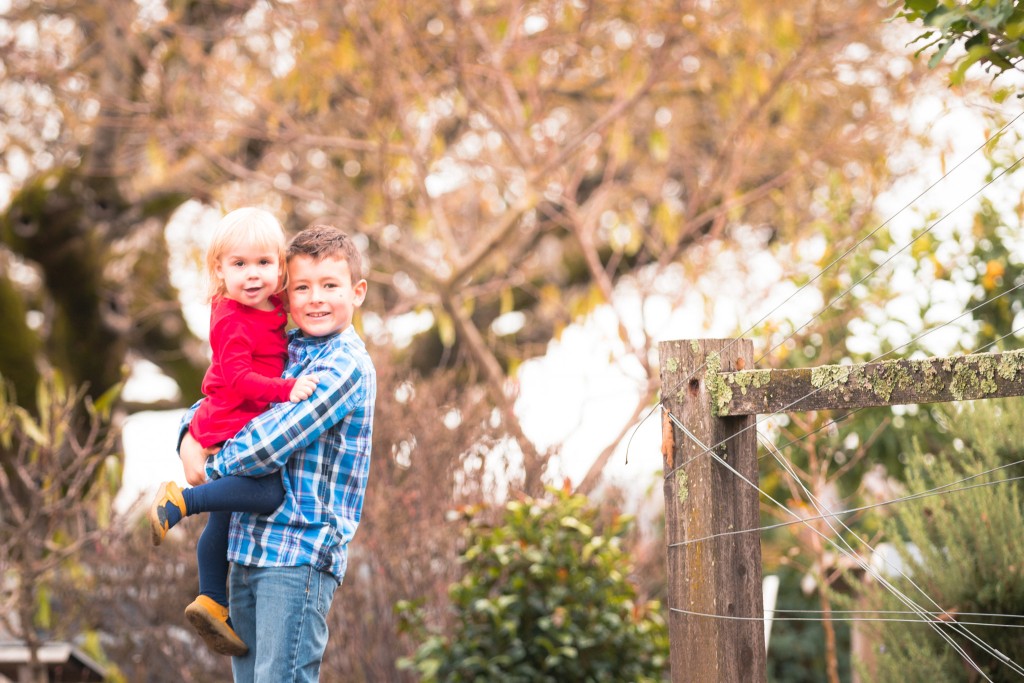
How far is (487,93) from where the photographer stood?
707 centimetres

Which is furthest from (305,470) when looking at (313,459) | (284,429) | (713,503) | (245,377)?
(713,503)

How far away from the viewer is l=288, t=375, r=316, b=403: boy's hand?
2.34m

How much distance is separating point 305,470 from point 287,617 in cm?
34

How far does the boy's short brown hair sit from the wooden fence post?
827 millimetres

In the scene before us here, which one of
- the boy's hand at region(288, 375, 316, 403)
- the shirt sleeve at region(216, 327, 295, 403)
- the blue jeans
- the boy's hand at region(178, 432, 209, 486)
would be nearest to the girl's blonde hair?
the shirt sleeve at region(216, 327, 295, 403)

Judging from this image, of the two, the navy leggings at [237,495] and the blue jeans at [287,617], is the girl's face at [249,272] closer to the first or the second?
the navy leggings at [237,495]

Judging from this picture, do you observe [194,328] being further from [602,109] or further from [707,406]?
[707,406]

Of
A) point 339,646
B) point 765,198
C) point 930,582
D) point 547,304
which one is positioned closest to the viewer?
point 930,582

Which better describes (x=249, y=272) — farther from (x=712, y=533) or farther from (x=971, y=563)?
(x=971, y=563)

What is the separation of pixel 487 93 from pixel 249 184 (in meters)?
2.01

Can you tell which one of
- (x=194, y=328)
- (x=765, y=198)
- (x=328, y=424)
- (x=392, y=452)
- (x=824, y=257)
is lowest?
(x=328, y=424)

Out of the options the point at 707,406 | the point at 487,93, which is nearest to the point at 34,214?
the point at 487,93

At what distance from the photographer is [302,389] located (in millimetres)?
2348

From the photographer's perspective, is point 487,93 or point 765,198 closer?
point 487,93
